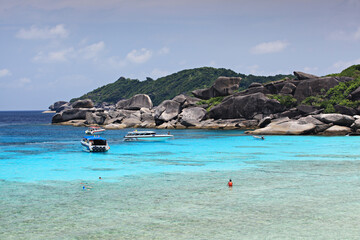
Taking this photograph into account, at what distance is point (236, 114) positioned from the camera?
91125 millimetres

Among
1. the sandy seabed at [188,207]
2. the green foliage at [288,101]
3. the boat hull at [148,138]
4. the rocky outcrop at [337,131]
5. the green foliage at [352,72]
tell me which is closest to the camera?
the sandy seabed at [188,207]

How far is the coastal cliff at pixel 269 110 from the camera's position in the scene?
236ft

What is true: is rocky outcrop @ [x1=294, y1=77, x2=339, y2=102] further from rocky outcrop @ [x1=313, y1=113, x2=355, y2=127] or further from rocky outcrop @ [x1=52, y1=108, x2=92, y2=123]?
rocky outcrop @ [x1=52, y1=108, x2=92, y2=123]

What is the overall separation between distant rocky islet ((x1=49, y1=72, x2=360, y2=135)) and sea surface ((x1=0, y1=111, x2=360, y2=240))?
2467 centimetres

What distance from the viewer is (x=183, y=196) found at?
2527cm

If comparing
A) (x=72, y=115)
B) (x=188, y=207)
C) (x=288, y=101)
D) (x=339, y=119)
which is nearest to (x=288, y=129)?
(x=339, y=119)

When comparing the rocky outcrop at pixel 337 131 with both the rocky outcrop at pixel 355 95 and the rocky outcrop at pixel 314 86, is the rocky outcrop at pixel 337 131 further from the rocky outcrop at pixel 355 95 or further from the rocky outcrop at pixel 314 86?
the rocky outcrop at pixel 314 86

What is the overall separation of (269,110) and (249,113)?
4360mm

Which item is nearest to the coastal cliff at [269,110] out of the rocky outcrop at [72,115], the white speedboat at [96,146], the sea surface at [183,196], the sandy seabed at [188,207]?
the rocky outcrop at [72,115]

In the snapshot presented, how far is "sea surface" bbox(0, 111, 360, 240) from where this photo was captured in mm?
18516

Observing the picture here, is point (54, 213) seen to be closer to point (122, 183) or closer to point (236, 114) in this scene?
point (122, 183)

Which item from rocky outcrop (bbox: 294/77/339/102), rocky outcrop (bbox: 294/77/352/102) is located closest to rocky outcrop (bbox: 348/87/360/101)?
rocky outcrop (bbox: 294/77/352/102)

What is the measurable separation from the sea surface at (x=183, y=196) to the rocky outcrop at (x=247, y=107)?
40602mm

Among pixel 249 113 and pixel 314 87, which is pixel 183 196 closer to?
pixel 249 113
